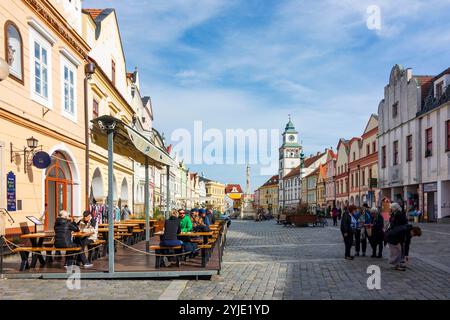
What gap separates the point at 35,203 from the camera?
547 inches

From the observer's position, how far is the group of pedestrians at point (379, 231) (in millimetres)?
10703

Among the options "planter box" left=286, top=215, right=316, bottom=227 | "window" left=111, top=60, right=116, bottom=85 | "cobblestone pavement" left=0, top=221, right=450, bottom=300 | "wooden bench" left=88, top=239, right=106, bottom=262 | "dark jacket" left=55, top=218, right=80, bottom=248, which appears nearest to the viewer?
"cobblestone pavement" left=0, top=221, right=450, bottom=300

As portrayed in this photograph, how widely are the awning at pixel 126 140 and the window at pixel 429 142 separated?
2496 cm

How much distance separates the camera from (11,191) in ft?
39.7

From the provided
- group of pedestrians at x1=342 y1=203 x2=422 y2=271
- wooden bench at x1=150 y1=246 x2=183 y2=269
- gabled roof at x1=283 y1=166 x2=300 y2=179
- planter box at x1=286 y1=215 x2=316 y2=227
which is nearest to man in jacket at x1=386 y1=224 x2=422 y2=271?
group of pedestrians at x1=342 y1=203 x2=422 y2=271

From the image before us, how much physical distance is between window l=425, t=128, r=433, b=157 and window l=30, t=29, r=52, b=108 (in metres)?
27.1

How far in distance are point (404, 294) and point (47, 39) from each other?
1304 centimetres

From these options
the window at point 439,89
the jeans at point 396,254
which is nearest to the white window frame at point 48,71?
the jeans at point 396,254

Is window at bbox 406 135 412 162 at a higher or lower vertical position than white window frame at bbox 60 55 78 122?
lower

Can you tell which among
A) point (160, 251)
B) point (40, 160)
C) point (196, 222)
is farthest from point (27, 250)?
point (196, 222)

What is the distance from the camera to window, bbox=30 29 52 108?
45.6 feet

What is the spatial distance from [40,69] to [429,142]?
92.0 ft

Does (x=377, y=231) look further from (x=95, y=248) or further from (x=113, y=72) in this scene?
(x=113, y=72)

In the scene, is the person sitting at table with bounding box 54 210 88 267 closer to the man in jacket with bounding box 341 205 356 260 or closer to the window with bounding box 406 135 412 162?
the man in jacket with bounding box 341 205 356 260
